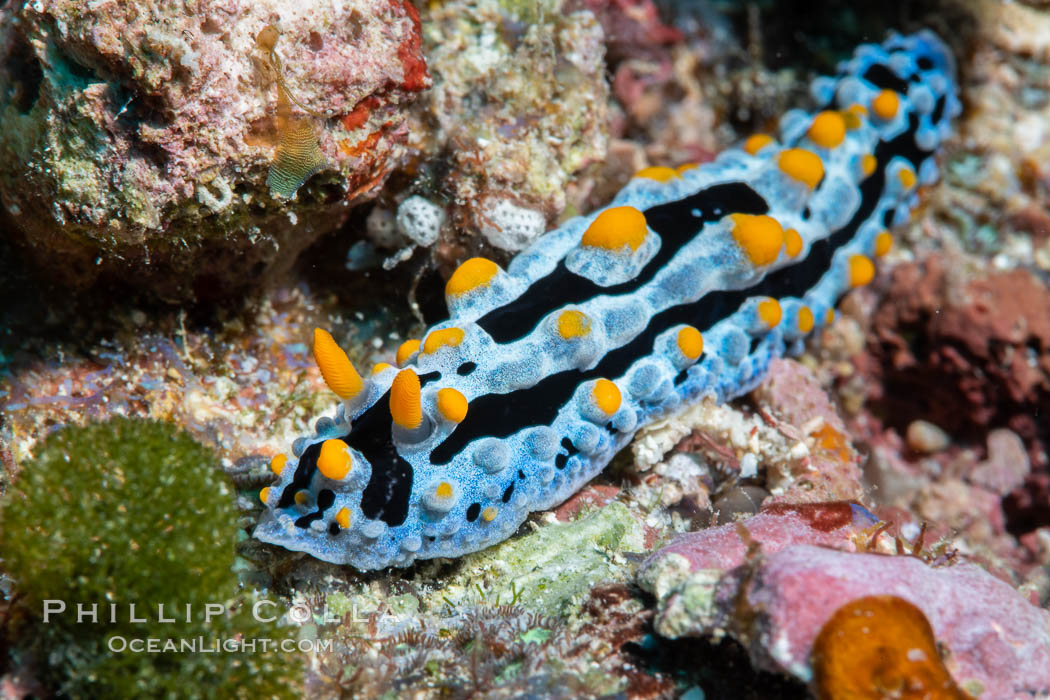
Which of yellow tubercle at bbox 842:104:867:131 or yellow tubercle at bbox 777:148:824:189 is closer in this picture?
yellow tubercle at bbox 777:148:824:189

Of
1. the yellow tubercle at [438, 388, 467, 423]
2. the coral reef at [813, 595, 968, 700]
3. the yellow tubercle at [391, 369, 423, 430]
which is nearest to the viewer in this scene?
the coral reef at [813, 595, 968, 700]

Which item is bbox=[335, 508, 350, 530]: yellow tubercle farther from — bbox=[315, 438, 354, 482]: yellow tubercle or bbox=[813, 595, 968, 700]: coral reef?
bbox=[813, 595, 968, 700]: coral reef

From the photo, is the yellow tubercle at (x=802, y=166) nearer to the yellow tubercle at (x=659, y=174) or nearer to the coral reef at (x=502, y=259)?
the yellow tubercle at (x=659, y=174)

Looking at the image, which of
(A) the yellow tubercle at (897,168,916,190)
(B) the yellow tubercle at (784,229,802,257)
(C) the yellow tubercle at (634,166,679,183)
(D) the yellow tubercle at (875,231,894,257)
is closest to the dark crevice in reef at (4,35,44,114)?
(C) the yellow tubercle at (634,166,679,183)

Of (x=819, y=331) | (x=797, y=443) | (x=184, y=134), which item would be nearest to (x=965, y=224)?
(x=819, y=331)

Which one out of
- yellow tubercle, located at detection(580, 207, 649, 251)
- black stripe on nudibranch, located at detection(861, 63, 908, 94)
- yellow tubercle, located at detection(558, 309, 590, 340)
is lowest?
yellow tubercle, located at detection(558, 309, 590, 340)

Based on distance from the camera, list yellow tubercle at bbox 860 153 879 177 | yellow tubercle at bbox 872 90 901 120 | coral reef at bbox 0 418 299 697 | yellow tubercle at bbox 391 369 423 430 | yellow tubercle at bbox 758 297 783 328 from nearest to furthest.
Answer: coral reef at bbox 0 418 299 697
yellow tubercle at bbox 391 369 423 430
yellow tubercle at bbox 758 297 783 328
yellow tubercle at bbox 860 153 879 177
yellow tubercle at bbox 872 90 901 120
